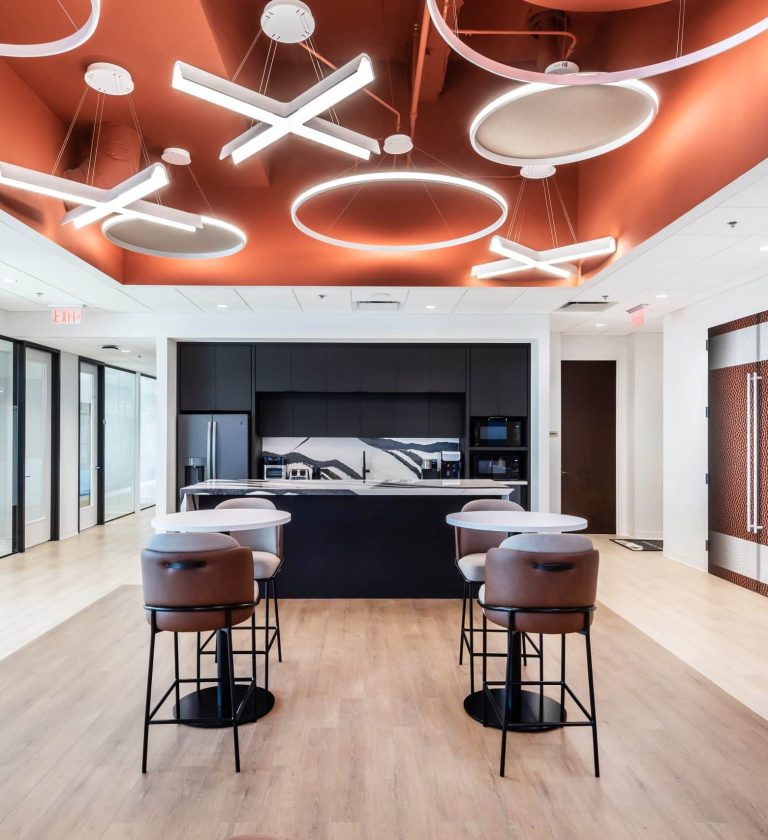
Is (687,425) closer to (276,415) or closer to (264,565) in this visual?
(276,415)

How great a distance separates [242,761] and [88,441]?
7551 mm

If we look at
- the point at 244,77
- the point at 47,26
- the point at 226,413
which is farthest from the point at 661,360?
Result: the point at 47,26

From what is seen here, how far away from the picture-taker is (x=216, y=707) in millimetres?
3184

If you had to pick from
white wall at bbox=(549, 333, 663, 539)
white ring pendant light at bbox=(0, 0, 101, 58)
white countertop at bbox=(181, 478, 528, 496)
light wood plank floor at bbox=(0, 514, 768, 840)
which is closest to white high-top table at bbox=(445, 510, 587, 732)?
light wood plank floor at bbox=(0, 514, 768, 840)

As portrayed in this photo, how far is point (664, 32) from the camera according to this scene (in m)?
3.79

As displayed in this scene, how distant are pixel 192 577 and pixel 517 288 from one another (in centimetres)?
434

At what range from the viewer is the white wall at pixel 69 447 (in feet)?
26.9

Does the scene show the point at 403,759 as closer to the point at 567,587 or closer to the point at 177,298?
the point at 567,587

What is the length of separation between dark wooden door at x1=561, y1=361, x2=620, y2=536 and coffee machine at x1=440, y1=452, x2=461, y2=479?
1.87 meters

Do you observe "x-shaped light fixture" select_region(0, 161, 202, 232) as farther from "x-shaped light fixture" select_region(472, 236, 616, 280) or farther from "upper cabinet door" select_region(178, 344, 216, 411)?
"upper cabinet door" select_region(178, 344, 216, 411)

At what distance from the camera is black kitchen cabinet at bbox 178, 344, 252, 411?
7484 mm

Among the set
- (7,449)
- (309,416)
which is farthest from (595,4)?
(7,449)

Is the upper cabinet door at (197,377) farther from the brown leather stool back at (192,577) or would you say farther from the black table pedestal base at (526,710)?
the black table pedestal base at (526,710)

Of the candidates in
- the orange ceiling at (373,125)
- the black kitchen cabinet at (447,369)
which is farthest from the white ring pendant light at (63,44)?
the black kitchen cabinet at (447,369)
